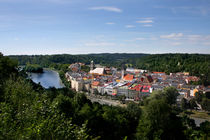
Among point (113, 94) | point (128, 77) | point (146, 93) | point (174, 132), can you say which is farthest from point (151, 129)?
point (128, 77)

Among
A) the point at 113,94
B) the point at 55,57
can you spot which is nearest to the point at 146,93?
the point at 113,94

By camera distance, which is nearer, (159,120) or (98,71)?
(159,120)

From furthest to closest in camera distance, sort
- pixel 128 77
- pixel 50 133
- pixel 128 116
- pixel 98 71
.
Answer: pixel 98 71 < pixel 128 77 < pixel 128 116 < pixel 50 133

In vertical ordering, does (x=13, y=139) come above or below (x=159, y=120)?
above

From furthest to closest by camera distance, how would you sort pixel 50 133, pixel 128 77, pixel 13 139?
1. pixel 128 77
2. pixel 50 133
3. pixel 13 139

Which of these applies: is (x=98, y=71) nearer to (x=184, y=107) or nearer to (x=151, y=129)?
(x=184, y=107)

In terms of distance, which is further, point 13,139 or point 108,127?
point 108,127

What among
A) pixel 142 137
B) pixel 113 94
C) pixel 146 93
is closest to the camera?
pixel 142 137

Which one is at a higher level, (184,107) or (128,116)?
(128,116)

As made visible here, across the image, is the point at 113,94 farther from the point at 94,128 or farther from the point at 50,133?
the point at 50,133
